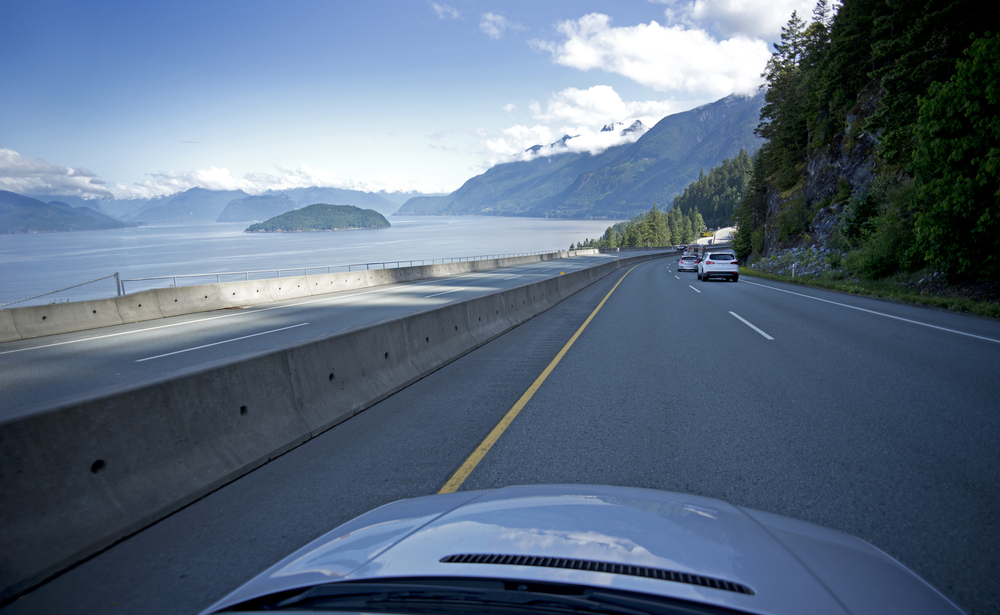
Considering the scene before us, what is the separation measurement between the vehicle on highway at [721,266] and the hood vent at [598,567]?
93.9 ft

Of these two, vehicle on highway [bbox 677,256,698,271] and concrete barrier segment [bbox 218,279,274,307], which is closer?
concrete barrier segment [bbox 218,279,274,307]

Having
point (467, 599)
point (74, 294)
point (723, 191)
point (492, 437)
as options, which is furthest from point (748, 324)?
point (723, 191)

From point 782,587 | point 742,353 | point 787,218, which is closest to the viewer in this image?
point 782,587

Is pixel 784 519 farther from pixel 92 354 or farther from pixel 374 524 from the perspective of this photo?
pixel 92 354

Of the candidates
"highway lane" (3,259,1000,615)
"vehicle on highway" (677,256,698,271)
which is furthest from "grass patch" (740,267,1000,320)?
"vehicle on highway" (677,256,698,271)

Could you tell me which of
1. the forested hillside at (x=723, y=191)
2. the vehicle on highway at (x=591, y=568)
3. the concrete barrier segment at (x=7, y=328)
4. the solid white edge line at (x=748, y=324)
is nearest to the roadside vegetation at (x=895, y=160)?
the solid white edge line at (x=748, y=324)

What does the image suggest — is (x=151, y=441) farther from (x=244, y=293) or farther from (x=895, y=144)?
(x=895, y=144)

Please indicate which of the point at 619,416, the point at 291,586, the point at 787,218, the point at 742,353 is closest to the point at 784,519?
the point at 291,586

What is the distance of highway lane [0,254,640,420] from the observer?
8266 millimetres

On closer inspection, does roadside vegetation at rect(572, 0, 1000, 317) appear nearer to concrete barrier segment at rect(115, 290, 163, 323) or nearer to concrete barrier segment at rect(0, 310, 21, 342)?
concrete barrier segment at rect(115, 290, 163, 323)

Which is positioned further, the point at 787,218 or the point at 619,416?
the point at 787,218

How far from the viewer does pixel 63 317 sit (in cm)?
1478

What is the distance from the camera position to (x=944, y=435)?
15.8ft

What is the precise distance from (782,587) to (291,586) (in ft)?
5.43
